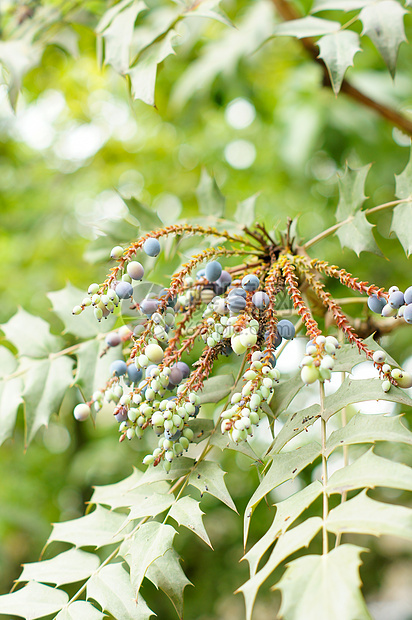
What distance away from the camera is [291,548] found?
535 millimetres

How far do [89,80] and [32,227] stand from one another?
41.5 inches

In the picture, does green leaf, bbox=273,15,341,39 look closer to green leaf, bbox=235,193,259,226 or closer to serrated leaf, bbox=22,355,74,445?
green leaf, bbox=235,193,259,226

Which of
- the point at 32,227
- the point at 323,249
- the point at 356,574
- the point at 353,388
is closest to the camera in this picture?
the point at 356,574

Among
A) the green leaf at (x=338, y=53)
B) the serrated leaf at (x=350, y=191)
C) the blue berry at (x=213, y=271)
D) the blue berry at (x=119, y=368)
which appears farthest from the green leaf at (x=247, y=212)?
the blue berry at (x=119, y=368)

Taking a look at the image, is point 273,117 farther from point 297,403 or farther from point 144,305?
point 144,305

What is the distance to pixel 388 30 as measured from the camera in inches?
36.9

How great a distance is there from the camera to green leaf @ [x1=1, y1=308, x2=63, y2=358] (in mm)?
1162

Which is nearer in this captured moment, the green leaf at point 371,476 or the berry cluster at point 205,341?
the green leaf at point 371,476

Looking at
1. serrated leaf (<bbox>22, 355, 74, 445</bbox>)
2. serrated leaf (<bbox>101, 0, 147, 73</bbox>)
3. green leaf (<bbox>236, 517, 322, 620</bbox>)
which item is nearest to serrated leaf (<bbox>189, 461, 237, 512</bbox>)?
green leaf (<bbox>236, 517, 322, 620</bbox>)

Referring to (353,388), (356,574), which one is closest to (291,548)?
(356,574)

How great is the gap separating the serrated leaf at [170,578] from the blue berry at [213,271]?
1.36 ft

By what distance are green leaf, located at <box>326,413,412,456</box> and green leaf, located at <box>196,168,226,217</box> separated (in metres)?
0.73

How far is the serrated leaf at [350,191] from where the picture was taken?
3.25 ft

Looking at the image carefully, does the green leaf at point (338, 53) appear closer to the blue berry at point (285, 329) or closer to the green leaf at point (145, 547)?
the blue berry at point (285, 329)
